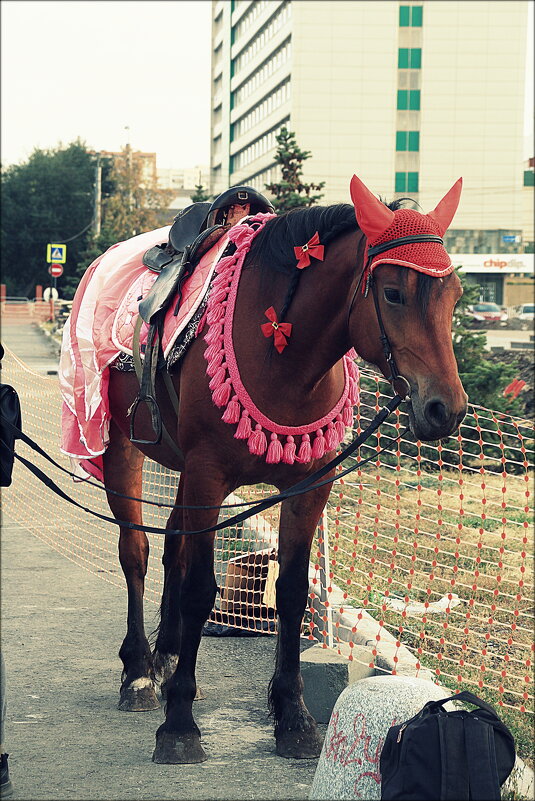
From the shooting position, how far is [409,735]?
370 cm

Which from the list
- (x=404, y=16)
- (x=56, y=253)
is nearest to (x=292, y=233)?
(x=56, y=253)

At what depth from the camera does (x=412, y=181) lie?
254ft

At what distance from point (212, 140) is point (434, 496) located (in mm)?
105397

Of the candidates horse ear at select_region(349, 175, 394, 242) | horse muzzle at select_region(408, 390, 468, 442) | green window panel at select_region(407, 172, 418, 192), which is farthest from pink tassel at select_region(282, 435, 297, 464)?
green window panel at select_region(407, 172, 418, 192)

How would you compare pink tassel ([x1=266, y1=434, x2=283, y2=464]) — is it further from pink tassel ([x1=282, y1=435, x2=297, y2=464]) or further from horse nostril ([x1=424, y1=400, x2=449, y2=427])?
horse nostril ([x1=424, y1=400, x2=449, y2=427])

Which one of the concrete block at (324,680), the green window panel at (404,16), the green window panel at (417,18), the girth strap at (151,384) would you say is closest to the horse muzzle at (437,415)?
the girth strap at (151,384)

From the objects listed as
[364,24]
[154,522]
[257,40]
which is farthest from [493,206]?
[154,522]

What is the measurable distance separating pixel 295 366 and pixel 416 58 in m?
77.8

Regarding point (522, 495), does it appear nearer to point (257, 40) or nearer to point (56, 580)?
point (56, 580)

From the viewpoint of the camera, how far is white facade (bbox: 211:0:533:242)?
77.4 m

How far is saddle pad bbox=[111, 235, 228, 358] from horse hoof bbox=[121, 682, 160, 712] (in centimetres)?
172

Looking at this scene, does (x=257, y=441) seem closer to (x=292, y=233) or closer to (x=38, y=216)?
(x=292, y=233)

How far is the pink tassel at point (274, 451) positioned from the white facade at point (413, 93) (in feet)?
243

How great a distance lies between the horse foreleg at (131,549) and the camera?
227 inches
